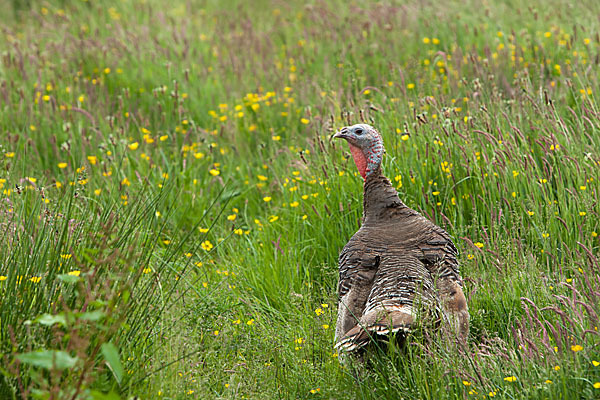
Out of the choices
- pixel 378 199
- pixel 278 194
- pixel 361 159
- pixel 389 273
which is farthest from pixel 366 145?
pixel 278 194

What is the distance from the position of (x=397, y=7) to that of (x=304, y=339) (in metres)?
6.60

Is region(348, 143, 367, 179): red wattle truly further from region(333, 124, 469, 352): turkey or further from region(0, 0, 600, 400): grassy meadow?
region(0, 0, 600, 400): grassy meadow

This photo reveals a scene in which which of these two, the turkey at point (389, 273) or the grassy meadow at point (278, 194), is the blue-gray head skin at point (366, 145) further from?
the grassy meadow at point (278, 194)

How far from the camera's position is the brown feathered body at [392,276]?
380 cm

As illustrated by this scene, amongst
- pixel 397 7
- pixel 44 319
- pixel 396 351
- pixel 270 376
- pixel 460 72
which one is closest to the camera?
pixel 44 319

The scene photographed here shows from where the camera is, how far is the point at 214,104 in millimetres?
8172

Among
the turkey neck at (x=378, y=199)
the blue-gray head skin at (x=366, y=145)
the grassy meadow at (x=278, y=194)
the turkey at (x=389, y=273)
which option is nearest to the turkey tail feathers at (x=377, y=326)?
the turkey at (x=389, y=273)

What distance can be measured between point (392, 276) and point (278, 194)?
8.32ft

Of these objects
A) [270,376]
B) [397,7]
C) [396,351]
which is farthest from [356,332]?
[397,7]

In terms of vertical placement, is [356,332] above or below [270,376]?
above

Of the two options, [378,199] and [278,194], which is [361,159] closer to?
[378,199]

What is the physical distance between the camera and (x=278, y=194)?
6520 mm

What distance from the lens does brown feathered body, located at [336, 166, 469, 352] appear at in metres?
3.80

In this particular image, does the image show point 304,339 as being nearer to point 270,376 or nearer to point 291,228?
point 270,376
